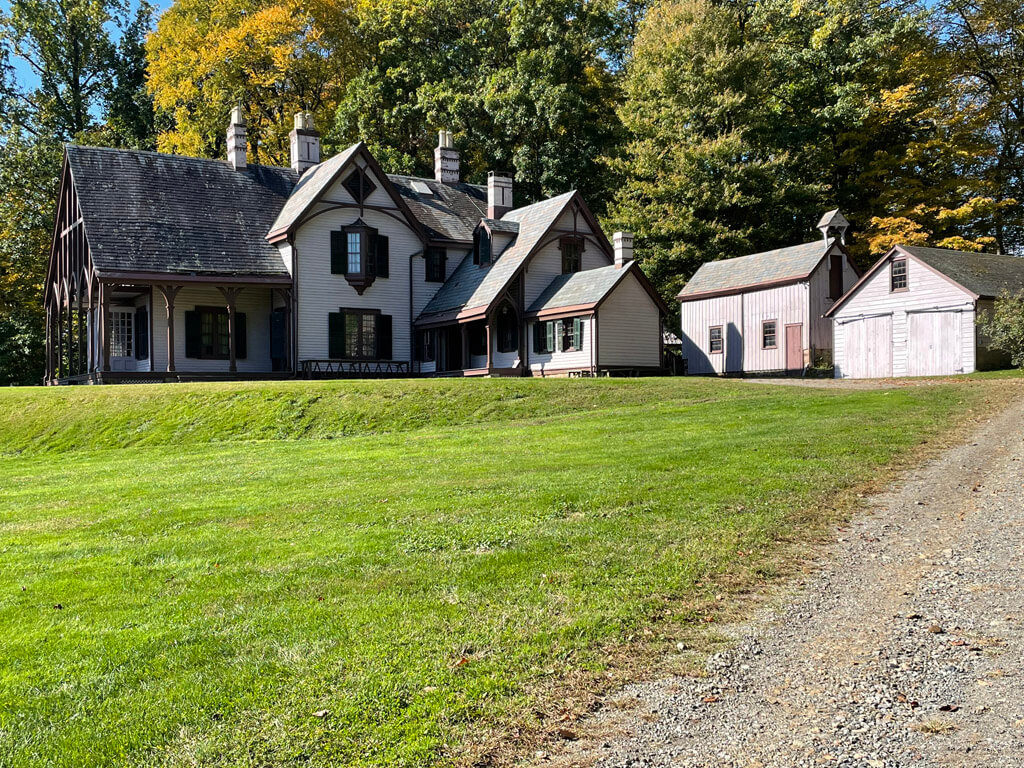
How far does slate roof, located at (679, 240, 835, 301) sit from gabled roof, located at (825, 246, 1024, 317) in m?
2.08

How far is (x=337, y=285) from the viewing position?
34875mm

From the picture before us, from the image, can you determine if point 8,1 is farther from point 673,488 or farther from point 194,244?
point 673,488

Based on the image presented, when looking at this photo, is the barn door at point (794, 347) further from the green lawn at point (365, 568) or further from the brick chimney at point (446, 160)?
the green lawn at point (365, 568)

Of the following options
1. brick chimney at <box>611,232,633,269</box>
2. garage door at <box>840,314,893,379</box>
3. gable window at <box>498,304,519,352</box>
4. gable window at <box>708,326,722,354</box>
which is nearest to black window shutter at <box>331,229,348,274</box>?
gable window at <box>498,304,519,352</box>

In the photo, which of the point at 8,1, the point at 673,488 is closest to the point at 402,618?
the point at 673,488

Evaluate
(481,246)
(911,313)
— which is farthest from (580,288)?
(911,313)

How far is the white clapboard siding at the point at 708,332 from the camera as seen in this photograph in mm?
37281

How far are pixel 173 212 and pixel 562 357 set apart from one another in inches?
595

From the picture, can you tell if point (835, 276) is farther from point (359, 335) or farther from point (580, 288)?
point (359, 335)

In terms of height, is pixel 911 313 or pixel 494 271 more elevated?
pixel 494 271

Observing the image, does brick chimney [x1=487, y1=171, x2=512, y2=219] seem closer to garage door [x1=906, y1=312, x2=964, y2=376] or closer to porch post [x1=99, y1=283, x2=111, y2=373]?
porch post [x1=99, y1=283, x2=111, y2=373]

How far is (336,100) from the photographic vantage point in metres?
52.0

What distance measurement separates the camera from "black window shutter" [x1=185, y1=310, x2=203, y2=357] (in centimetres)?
3329

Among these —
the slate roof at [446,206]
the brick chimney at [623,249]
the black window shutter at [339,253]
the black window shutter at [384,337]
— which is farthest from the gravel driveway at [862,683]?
the slate roof at [446,206]
